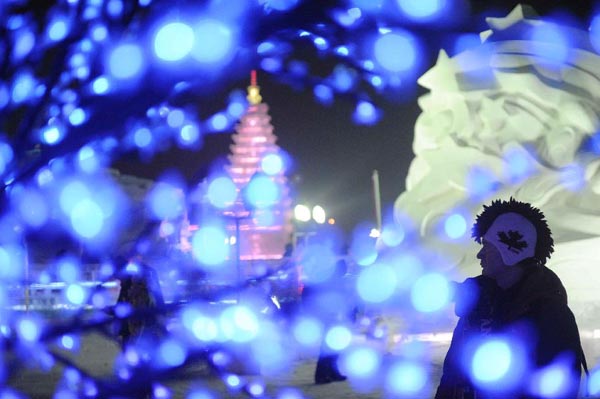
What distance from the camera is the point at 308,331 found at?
12531 millimetres

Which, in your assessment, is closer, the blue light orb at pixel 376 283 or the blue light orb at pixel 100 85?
the blue light orb at pixel 100 85

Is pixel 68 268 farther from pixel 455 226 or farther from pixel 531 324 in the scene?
pixel 455 226

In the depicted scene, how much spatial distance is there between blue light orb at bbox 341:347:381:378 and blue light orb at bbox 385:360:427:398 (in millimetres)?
237

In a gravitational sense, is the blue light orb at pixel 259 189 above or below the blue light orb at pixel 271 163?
below

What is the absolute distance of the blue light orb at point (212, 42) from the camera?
11.5 ft

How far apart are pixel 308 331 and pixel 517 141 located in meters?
5.08

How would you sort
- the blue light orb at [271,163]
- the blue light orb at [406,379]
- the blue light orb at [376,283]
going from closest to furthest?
the blue light orb at [271,163] → the blue light orb at [406,379] → the blue light orb at [376,283]

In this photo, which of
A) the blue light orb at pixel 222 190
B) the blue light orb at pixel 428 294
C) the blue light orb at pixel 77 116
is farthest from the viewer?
the blue light orb at pixel 428 294

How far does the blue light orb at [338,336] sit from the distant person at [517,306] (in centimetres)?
655

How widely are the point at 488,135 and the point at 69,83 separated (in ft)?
39.3

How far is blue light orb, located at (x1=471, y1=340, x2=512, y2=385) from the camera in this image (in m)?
3.35

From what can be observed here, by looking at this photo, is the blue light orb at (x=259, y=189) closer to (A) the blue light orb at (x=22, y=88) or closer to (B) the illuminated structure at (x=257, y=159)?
(A) the blue light orb at (x=22, y=88)

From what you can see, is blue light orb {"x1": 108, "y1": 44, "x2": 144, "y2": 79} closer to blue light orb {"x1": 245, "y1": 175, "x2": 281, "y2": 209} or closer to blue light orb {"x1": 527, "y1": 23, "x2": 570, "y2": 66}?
blue light orb {"x1": 245, "y1": 175, "x2": 281, "y2": 209}

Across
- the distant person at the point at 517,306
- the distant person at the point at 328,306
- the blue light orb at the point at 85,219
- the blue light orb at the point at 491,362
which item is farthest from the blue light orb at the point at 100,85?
the distant person at the point at 328,306
